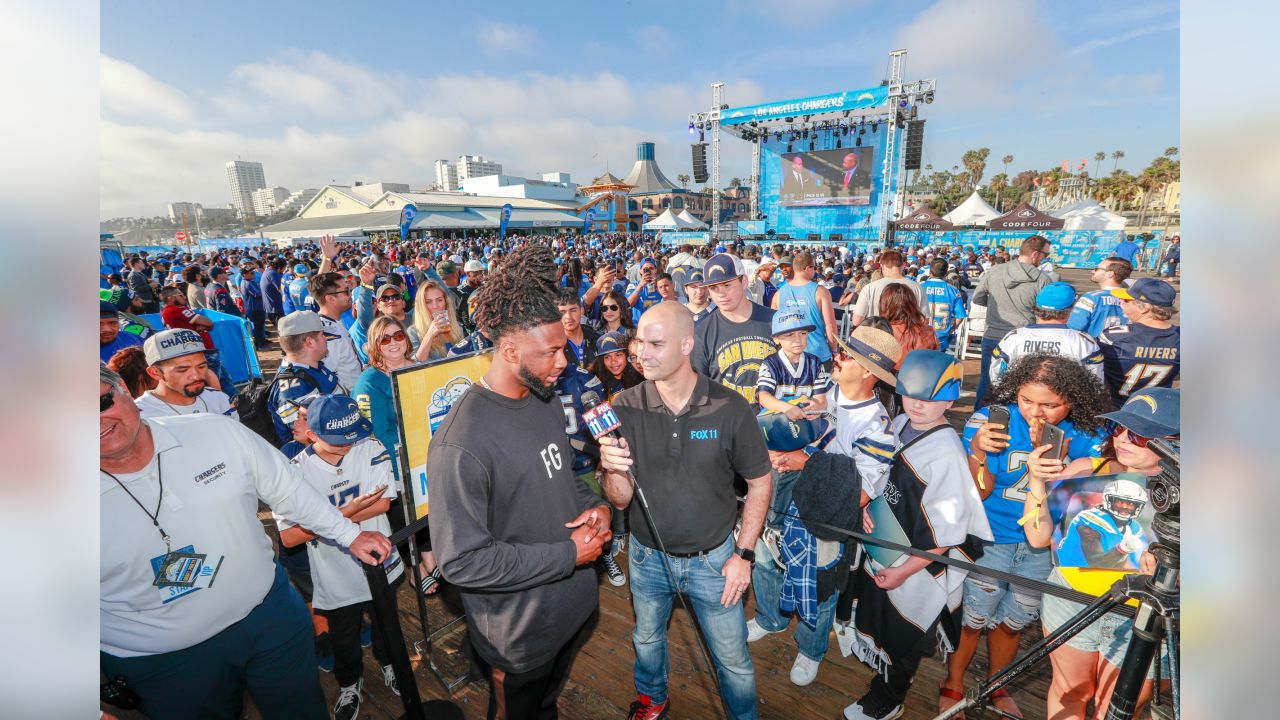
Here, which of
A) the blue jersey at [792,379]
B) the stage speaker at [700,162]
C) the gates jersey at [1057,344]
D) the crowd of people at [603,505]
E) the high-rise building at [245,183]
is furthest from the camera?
the high-rise building at [245,183]

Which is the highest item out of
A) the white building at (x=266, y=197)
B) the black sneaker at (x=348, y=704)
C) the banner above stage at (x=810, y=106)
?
the white building at (x=266, y=197)

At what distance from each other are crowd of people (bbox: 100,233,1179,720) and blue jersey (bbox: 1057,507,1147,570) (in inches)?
0.7

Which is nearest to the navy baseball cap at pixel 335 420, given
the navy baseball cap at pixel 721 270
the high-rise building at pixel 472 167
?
the navy baseball cap at pixel 721 270

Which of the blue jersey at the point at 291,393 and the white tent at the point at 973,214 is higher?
the white tent at the point at 973,214

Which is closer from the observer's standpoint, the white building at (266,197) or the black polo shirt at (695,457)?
the black polo shirt at (695,457)

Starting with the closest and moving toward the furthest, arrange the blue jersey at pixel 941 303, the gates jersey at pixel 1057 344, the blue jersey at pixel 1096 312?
1. the gates jersey at pixel 1057 344
2. the blue jersey at pixel 1096 312
3. the blue jersey at pixel 941 303

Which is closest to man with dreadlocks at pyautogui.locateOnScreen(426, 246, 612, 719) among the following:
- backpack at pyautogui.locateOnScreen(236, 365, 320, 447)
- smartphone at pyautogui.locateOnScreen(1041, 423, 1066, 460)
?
smartphone at pyautogui.locateOnScreen(1041, 423, 1066, 460)

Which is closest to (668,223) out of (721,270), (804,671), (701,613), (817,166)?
(817,166)

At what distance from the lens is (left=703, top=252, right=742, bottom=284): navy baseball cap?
4.28m

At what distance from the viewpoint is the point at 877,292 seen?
550cm

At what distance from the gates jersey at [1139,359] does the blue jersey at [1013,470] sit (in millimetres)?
1812

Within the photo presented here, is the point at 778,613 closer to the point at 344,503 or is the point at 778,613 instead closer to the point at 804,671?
the point at 804,671

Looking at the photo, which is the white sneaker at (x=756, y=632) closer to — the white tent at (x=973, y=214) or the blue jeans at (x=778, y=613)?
the blue jeans at (x=778, y=613)

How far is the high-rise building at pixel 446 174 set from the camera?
17025 centimetres
